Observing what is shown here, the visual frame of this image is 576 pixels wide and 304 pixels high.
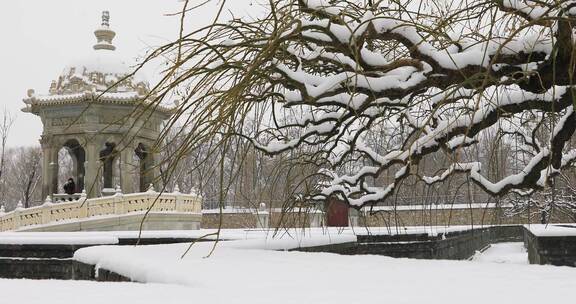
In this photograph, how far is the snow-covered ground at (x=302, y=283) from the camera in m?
2.83

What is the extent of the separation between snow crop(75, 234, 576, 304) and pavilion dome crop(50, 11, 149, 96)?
17.1m

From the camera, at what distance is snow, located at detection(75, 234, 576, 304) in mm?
2900

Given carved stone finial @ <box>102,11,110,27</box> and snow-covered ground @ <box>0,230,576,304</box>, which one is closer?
snow-covered ground @ <box>0,230,576,304</box>

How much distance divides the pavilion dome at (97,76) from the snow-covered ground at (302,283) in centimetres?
1731

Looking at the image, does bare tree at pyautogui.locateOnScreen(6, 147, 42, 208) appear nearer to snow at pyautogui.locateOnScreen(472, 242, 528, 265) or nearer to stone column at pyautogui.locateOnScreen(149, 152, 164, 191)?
stone column at pyautogui.locateOnScreen(149, 152, 164, 191)

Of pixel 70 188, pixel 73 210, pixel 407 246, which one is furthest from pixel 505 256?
pixel 70 188

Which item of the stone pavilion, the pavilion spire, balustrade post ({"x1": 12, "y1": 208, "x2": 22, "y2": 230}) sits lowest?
balustrade post ({"x1": 12, "y1": 208, "x2": 22, "y2": 230})

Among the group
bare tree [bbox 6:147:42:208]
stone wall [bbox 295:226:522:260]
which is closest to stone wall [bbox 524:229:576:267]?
stone wall [bbox 295:226:522:260]

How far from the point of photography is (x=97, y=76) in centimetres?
2167

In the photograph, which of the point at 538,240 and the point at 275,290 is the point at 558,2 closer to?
the point at 275,290

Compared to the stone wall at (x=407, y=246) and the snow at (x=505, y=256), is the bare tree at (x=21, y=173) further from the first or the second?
the stone wall at (x=407, y=246)

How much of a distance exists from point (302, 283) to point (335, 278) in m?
0.32

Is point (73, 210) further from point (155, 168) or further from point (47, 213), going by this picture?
point (155, 168)

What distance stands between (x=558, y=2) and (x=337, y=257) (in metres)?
2.52
